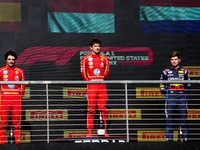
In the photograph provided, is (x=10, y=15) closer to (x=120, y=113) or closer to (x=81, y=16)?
(x=81, y=16)

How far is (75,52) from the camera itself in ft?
18.7

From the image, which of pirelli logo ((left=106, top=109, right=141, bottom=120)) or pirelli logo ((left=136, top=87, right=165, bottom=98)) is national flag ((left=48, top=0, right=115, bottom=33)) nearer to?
pirelli logo ((left=136, top=87, right=165, bottom=98))

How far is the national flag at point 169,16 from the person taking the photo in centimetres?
590

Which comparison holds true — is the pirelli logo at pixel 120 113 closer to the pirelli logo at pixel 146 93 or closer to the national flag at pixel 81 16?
the pirelli logo at pixel 146 93

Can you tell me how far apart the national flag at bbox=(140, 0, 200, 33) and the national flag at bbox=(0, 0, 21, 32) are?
2.15 m

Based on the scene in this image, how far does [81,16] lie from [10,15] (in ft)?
3.96

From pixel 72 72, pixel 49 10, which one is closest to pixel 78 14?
pixel 49 10

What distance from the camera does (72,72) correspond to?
5680 mm

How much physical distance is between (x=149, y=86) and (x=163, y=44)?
795 millimetres

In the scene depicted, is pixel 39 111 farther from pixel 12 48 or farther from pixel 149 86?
pixel 149 86

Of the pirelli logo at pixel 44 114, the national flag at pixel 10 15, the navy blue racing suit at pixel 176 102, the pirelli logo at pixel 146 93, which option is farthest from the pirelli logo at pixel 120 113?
the national flag at pixel 10 15

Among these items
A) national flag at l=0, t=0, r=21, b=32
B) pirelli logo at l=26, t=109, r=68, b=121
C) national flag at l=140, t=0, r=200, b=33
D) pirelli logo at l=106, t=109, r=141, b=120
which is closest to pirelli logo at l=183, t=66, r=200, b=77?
national flag at l=140, t=0, r=200, b=33

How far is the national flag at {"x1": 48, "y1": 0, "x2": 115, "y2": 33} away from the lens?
18.8 ft

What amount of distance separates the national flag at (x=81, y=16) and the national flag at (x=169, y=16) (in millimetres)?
612
